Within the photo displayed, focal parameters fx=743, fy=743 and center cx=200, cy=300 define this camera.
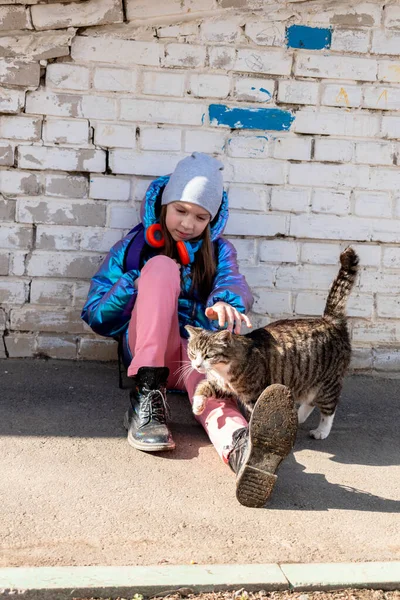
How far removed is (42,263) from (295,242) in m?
1.62

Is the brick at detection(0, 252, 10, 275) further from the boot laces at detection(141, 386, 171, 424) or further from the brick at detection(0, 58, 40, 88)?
the boot laces at detection(141, 386, 171, 424)

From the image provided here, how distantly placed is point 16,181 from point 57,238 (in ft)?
1.40

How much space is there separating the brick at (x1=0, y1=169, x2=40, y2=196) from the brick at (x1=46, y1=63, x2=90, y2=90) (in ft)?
1.84

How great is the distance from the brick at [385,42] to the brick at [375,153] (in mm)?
569

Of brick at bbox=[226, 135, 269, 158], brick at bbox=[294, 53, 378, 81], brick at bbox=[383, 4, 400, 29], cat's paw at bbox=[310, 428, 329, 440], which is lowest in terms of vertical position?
cat's paw at bbox=[310, 428, 329, 440]

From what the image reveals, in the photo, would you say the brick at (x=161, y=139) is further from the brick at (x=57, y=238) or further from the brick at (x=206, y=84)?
the brick at (x=57, y=238)

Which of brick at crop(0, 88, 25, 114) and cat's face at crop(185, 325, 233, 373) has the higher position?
brick at crop(0, 88, 25, 114)

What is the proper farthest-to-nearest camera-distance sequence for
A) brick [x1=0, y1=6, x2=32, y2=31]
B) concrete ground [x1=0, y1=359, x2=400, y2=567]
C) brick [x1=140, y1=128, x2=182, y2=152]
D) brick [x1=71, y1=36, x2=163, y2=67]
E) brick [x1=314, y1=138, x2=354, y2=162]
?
brick [x1=314, y1=138, x2=354, y2=162], brick [x1=140, y1=128, x2=182, y2=152], brick [x1=71, y1=36, x2=163, y2=67], brick [x1=0, y1=6, x2=32, y2=31], concrete ground [x1=0, y1=359, x2=400, y2=567]

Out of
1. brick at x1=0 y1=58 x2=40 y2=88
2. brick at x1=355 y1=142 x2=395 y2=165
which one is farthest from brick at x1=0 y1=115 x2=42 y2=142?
brick at x1=355 y1=142 x2=395 y2=165

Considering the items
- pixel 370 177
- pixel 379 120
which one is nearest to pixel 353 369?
pixel 370 177

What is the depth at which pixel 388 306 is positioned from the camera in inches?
193

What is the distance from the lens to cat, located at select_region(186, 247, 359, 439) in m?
3.59

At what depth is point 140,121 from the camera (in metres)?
4.60

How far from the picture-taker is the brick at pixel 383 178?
4.78m
